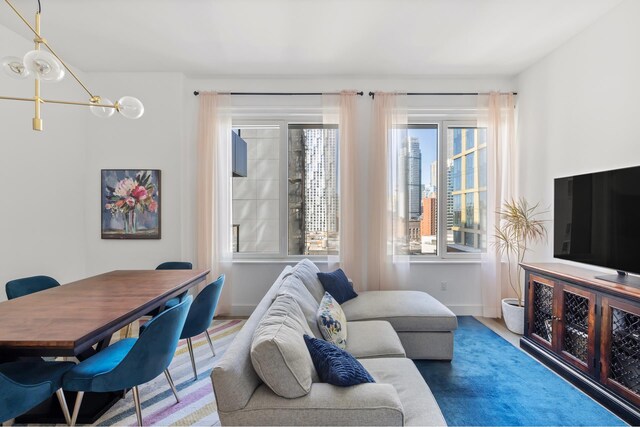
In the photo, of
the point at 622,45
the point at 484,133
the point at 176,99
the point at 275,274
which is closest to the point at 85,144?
the point at 176,99

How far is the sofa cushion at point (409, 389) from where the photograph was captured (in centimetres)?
132

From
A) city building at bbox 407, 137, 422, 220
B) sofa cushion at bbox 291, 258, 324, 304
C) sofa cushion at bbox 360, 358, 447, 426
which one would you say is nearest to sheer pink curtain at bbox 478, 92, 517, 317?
city building at bbox 407, 137, 422, 220

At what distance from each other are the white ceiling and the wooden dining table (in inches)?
88.6

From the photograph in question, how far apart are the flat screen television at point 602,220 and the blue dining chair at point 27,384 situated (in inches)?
137

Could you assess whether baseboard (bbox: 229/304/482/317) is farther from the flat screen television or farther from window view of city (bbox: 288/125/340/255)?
the flat screen television

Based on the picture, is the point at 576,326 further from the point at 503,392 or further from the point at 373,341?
the point at 373,341

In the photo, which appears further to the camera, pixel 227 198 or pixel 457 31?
pixel 227 198

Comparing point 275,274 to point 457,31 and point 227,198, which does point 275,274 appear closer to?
point 227,198

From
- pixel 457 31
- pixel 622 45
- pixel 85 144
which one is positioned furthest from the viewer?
pixel 85 144

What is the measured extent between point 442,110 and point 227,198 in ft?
9.38

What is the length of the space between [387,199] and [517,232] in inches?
56.0

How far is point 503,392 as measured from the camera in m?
2.16

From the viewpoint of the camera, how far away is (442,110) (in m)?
3.76

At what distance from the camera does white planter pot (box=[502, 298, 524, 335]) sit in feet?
10.4
